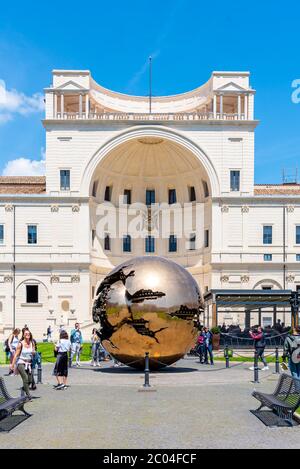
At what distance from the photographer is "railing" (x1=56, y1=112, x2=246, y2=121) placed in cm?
6134

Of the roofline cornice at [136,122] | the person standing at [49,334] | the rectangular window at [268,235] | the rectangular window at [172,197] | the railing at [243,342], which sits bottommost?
the person standing at [49,334]

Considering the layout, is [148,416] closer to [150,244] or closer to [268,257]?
[268,257]

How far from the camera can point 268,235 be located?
6203 cm

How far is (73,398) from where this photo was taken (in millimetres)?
17688

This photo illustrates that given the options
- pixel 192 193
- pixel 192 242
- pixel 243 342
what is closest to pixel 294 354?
pixel 243 342

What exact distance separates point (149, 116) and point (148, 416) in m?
49.0

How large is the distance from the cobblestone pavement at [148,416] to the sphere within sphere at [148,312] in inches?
39.0

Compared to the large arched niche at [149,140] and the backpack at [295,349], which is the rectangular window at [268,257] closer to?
the large arched niche at [149,140]

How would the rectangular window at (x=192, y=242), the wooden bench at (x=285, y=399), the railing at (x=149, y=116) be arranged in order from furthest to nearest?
the rectangular window at (x=192, y=242)
the railing at (x=149, y=116)
the wooden bench at (x=285, y=399)

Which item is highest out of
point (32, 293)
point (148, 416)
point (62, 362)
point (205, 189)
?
point (205, 189)

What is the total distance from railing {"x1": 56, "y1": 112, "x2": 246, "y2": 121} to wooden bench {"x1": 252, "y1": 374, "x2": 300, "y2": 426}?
4797 centimetres

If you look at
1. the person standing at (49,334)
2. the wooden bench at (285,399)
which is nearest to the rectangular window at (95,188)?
the person standing at (49,334)

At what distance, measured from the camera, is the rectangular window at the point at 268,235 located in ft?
204

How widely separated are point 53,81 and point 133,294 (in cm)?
4362
